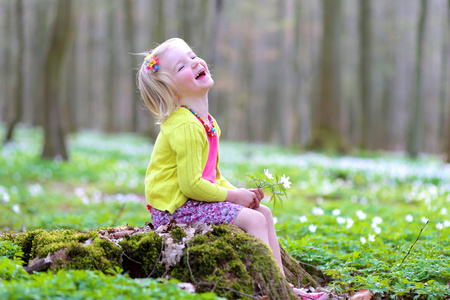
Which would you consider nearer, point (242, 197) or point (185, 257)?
point (185, 257)

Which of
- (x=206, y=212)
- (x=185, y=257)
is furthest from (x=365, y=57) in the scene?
(x=185, y=257)

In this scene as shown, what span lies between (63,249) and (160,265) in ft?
2.09

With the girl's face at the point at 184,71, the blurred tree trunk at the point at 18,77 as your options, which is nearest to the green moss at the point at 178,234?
the girl's face at the point at 184,71

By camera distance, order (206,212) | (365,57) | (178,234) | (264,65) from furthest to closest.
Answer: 1. (264,65)
2. (365,57)
3. (206,212)
4. (178,234)

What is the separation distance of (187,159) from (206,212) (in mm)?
424

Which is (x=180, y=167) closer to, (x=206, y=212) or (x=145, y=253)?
(x=206, y=212)

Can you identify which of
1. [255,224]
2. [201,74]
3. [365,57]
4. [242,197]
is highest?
[365,57]

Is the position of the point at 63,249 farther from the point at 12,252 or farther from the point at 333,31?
the point at 333,31

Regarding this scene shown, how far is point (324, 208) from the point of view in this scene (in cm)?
748

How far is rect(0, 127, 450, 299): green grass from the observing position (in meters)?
3.73

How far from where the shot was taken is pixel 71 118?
2558 cm

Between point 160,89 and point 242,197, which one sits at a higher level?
point 160,89

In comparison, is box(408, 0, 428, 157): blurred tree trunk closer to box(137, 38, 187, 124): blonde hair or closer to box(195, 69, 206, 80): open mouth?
box(195, 69, 206, 80): open mouth

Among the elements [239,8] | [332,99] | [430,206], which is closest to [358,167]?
[430,206]
